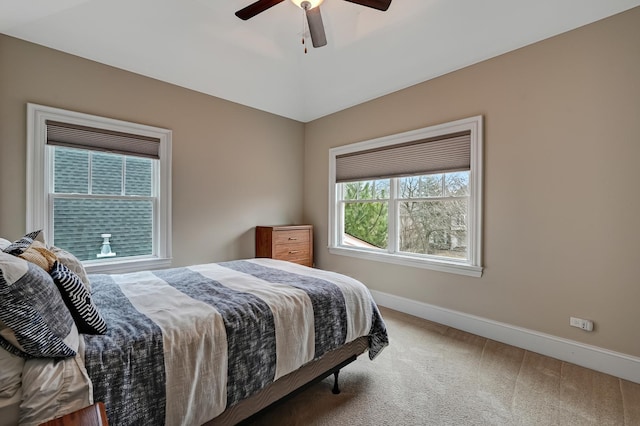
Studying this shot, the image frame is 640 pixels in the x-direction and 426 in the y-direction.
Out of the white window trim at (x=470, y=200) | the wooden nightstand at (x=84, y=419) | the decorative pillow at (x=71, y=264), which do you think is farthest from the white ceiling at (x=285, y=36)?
the wooden nightstand at (x=84, y=419)

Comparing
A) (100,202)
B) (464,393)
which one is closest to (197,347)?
(464,393)

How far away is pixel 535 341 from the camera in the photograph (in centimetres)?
254

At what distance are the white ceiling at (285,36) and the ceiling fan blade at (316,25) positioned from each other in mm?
779

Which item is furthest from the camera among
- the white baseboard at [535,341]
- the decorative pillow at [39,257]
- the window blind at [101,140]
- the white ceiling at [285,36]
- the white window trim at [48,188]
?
the window blind at [101,140]

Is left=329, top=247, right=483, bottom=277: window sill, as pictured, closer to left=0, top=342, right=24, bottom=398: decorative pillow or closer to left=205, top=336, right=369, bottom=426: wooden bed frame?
left=205, top=336, right=369, bottom=426: wooden bed frame

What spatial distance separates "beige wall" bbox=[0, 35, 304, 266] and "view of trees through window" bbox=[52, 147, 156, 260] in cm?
28

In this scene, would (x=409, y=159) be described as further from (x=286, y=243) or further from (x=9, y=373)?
(x=9, y=373)

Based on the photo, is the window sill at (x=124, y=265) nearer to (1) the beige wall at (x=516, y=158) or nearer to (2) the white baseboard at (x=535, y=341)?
(1) the beige wall at (x=516, y=158)

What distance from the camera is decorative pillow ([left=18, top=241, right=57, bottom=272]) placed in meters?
1.21

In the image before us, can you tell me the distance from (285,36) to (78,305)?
10.7 feet

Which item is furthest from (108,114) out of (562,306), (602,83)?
(562,306)

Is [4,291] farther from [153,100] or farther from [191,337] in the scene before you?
[153,100]

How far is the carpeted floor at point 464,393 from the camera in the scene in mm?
1734

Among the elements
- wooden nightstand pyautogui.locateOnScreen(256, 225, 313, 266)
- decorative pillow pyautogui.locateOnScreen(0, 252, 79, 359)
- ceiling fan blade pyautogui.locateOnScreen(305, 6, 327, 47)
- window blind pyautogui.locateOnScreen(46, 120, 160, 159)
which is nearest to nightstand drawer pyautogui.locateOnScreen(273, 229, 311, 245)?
wooden nightstand pyautogui.locateOnScreen(256, 225, 313, 266)
